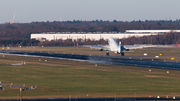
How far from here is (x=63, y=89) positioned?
1742 inches

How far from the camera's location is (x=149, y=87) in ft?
151

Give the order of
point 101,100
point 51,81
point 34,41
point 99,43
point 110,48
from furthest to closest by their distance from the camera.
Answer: point 34,41
point 99,43
point 110,48
point 51,81
point 101,100

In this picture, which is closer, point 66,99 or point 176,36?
point 66,99

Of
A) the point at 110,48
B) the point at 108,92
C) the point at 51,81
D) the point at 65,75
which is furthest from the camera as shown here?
the point at 110,48

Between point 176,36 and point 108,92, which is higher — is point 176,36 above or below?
above

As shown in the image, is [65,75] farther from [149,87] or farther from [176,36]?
[176,36]

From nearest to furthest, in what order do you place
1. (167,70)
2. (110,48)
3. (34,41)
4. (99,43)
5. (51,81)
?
(51,81)
(167,70)
(110,48)
(99,43)
(34,41)

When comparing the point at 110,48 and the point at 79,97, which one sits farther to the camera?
the point at 110,48

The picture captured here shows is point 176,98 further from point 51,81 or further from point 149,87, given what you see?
point 51,81

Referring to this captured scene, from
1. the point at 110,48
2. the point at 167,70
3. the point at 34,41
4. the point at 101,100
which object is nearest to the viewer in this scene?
the point at 101,100

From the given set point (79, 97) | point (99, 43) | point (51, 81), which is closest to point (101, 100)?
point (79, 97)

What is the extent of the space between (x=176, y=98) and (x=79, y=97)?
42.5ft

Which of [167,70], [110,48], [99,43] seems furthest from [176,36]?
[167,70]

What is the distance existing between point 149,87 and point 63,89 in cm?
1398
